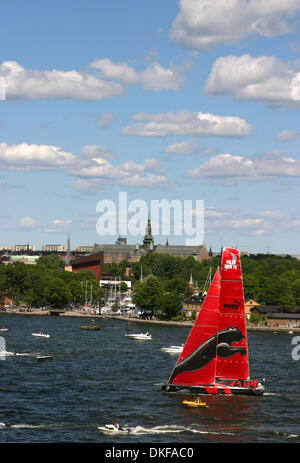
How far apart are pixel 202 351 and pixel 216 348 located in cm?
121

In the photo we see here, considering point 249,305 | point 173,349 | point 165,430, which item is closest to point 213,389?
point 165,430

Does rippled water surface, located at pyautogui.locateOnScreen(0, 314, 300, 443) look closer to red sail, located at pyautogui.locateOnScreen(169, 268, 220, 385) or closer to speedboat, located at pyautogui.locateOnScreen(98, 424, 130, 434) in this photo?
speedboat, located at pyautogui.locateOnScreen(98, 424, 130, 434)

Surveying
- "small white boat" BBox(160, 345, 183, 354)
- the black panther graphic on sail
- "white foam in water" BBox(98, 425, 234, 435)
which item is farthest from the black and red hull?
"small white boat" BBox(160, 345, 183, 354)

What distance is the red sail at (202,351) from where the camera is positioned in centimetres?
6912

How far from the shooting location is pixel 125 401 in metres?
69.1

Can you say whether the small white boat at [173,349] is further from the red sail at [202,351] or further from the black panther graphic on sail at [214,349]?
the black panther graphic on sail at [214,349]

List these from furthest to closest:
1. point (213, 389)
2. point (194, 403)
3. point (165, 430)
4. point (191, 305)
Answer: point (191, 305) → point (213, 389) → point (194, 403) → point (165, 430)

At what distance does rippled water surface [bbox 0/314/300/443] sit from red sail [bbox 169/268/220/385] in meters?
2.05

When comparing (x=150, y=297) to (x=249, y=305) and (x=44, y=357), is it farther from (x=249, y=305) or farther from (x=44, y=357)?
(x=44, y=357)

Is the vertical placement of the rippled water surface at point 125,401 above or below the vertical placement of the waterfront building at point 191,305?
below

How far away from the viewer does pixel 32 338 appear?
416ft

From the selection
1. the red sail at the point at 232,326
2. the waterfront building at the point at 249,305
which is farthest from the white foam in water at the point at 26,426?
the waterfront building at the point at 249,305

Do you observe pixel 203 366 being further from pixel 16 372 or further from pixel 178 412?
pixel 16 372

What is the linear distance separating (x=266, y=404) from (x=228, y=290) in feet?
33.5
